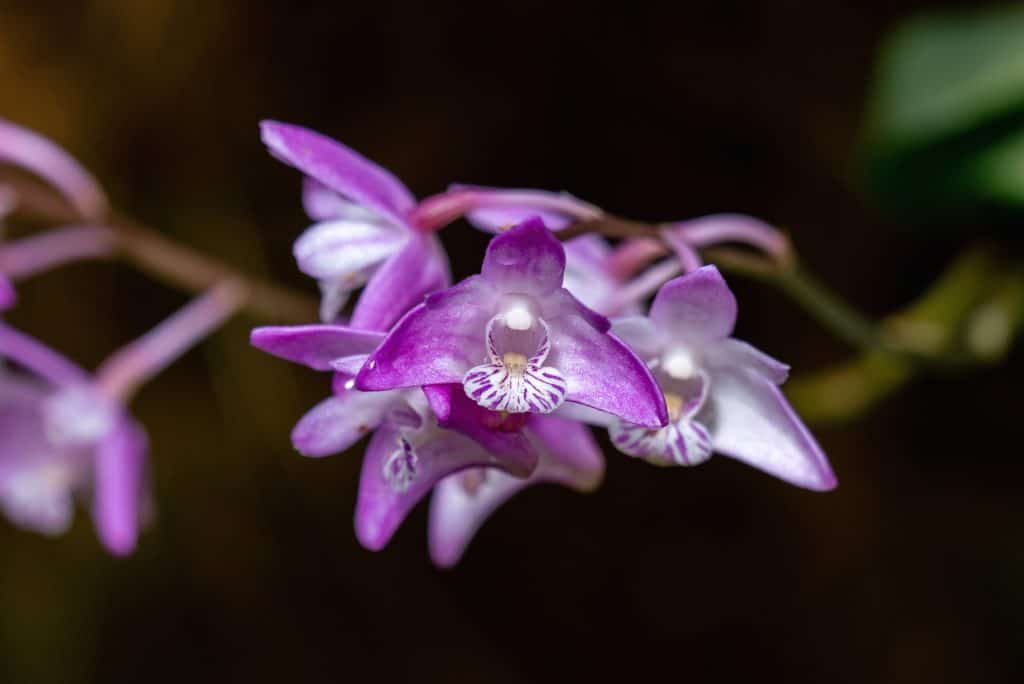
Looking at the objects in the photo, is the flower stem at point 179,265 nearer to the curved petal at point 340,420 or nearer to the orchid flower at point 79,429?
the orchid flower at point 79,429

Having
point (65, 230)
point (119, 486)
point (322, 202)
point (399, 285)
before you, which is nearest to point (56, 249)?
point (65, 230)

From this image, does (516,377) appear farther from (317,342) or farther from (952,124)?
(952,124)

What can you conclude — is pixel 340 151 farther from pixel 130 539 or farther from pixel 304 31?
pixel 304 31

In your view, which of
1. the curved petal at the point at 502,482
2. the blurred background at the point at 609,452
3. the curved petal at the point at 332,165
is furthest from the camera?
the blurred background at the point at 609,452

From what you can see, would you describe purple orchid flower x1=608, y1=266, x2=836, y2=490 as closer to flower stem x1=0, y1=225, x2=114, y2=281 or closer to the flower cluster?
the flower cluster

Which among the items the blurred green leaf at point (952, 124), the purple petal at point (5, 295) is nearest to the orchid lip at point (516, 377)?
the purple petal at point (5, 295)

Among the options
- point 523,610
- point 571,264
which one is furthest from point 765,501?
point 571,264

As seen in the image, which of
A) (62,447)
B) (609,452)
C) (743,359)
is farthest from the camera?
(609,452)
